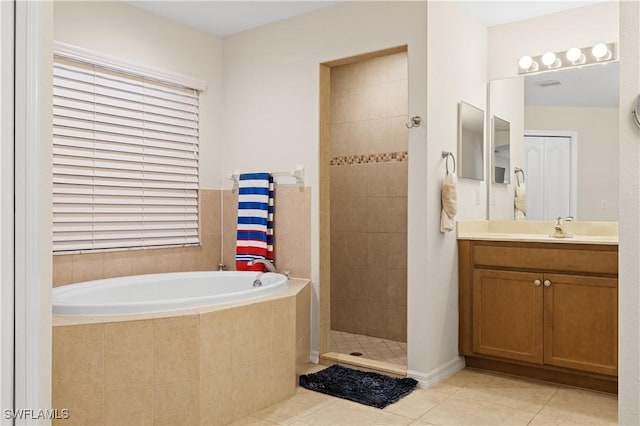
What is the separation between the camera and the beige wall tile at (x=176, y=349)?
2291 mm

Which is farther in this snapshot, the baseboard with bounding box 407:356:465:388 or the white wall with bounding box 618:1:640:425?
the baseboard with bounding box 407:356:465:388

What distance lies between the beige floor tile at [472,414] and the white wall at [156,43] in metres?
2.34

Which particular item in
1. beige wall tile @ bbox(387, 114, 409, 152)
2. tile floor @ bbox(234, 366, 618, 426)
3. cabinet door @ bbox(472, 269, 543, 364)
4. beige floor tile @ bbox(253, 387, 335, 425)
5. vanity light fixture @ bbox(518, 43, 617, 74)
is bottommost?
tile floor @ bbox(234, 366, 618, 426)

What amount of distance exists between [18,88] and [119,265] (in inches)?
87.6

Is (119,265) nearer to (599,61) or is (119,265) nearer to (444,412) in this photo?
(444,412)

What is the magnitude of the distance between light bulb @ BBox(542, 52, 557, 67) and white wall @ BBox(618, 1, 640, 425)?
2.37 metres

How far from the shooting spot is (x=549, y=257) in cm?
309

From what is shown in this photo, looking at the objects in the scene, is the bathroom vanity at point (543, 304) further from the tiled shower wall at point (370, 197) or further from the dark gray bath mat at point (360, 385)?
the tiled shower wall at point (370, 197)

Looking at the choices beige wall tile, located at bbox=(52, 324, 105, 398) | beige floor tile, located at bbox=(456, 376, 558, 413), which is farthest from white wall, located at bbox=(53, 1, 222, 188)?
beige floor tile, located at bbox=(456, 376, 558, 413)

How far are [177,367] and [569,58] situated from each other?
311cm

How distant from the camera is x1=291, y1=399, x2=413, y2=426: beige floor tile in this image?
8.38 ft

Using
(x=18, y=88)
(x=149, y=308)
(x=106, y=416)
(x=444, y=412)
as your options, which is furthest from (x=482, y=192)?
(x=18, y=88)

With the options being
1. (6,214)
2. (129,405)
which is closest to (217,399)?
(129,405)

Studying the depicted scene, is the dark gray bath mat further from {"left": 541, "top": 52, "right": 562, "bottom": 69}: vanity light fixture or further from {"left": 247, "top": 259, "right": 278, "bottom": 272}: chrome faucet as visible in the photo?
{"left": 541, "top": 52, "right": 562, "bottom": 69}: vanity light fixture
